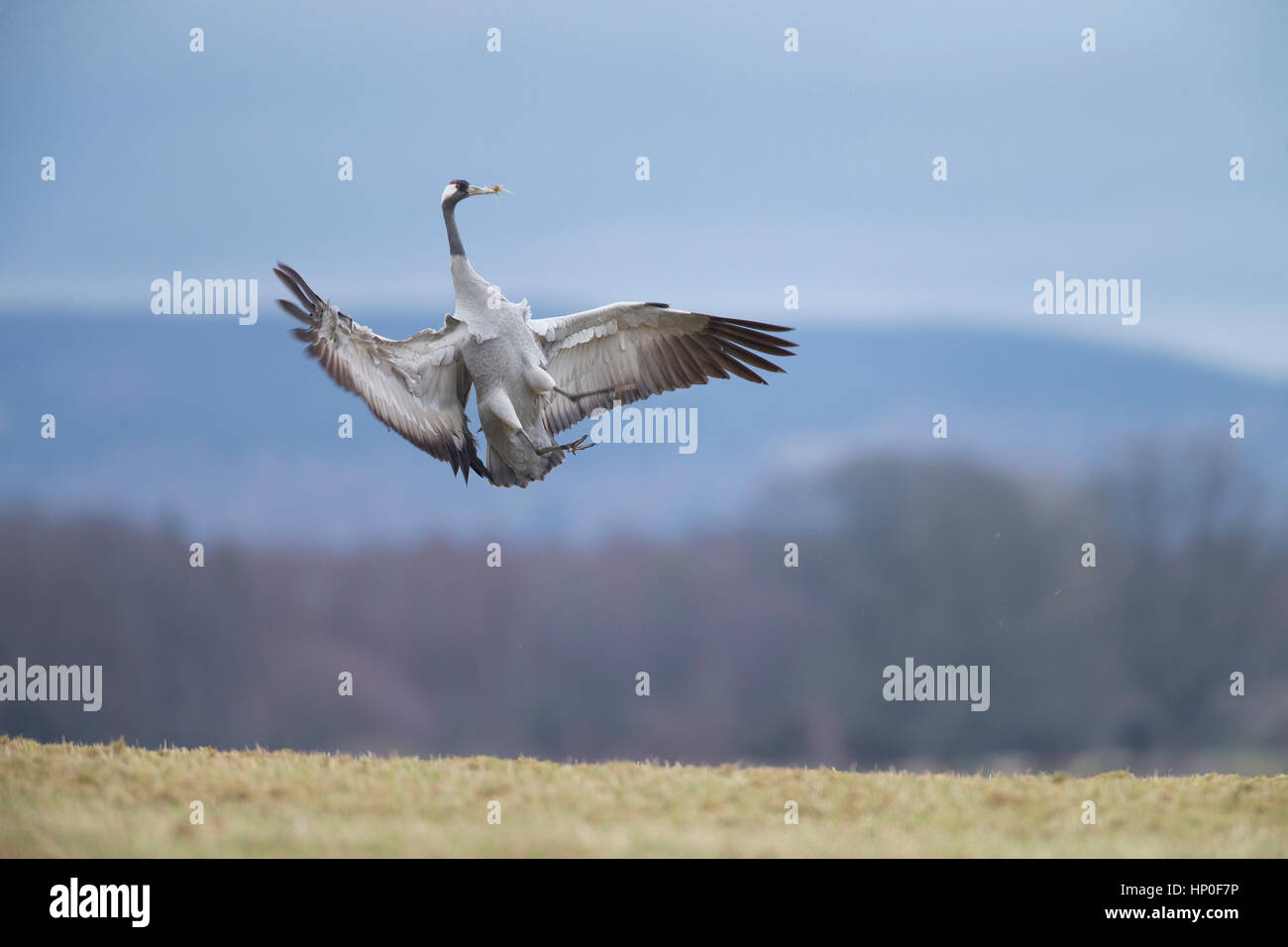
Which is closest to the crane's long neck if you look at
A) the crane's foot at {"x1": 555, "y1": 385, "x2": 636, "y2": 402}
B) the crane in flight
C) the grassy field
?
the crane in flight

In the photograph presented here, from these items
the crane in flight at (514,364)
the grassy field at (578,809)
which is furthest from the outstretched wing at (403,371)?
the grassy field at (578,809)

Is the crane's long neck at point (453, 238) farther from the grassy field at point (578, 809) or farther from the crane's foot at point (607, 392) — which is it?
the grassy field at point (578, 809)

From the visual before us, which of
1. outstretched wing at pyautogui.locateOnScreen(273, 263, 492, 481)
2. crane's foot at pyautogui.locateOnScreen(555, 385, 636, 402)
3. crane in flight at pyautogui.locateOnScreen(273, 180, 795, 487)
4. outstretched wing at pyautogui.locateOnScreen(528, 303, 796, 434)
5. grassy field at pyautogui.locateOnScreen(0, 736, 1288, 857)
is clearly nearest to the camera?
grassy field at pyautogui.locateOnScreen(0, 736, 1288, 857)

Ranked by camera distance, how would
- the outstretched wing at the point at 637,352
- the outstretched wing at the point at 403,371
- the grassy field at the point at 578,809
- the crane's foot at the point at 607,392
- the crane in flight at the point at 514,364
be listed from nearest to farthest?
the grassy field at the point at 578,809
the outstretched wing at the point at 403,371
the crane in flight at the point at 514,364
the outstretched wing at the point at 637,352
the crane's foot at the point at 607,392

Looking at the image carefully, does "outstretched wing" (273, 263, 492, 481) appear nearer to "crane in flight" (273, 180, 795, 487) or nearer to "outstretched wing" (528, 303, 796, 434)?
"crane in flight" (273, 180, 795, 487)

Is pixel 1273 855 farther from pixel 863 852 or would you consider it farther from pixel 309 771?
pixel 309 771

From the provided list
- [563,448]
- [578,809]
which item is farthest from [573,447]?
[578,809]

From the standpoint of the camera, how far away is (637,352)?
8156 millimetres

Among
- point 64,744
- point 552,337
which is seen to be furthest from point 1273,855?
point 64,744

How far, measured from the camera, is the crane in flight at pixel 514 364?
7398 mm

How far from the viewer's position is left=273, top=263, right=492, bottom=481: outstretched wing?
267 inches

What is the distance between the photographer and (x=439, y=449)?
26.1 feet

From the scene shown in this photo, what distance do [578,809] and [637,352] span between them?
368cm

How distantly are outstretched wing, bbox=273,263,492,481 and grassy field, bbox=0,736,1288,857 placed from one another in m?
2.44
